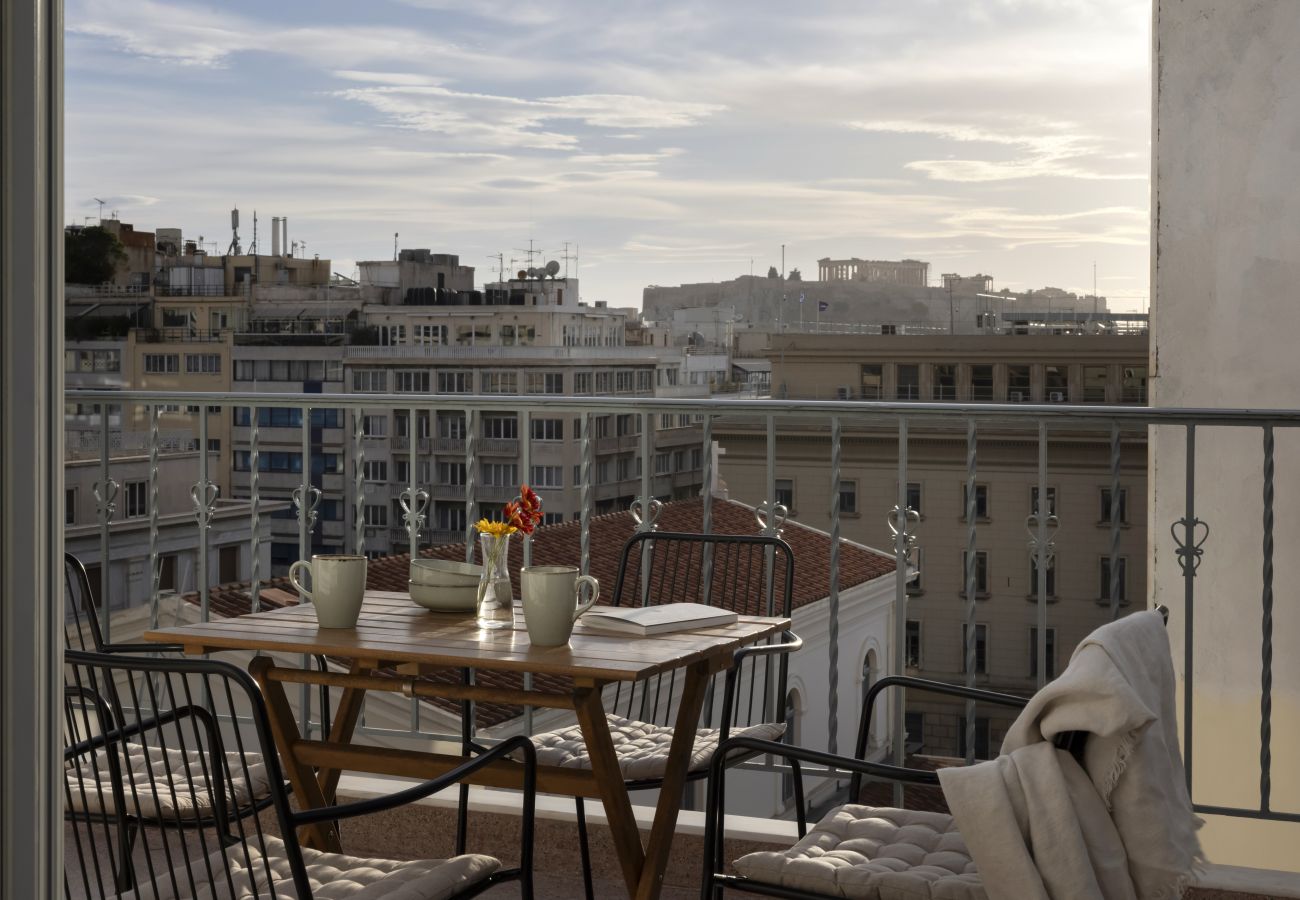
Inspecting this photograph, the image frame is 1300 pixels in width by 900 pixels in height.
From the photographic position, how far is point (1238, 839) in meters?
6.16

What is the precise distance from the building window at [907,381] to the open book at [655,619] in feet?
102

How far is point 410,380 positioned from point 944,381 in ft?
57.8

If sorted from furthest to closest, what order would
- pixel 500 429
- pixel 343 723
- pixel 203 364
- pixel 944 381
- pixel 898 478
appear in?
pixel 500 429, pixel 203 364, pixel 944 381, pixel 898 478, pixel 343 723

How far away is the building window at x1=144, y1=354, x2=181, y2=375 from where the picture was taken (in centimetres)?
3850

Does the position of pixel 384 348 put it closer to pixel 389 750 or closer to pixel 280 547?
pixel 280 547

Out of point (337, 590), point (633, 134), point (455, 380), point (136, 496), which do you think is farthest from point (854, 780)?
point (633, 134)

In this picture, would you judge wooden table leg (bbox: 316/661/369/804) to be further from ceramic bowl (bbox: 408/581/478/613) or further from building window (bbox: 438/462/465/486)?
building window (bbox: 438/462/465/486)

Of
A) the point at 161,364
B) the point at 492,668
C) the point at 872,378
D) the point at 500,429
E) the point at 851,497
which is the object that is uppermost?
the point at 161,364

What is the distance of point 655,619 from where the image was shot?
2621 millimetres

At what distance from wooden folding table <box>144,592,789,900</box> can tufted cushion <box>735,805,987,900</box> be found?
363 mm

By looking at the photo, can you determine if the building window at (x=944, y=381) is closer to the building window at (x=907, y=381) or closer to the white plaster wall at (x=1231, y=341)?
the building window at (x=907, y=381)

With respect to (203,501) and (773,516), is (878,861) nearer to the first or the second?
(773,516)

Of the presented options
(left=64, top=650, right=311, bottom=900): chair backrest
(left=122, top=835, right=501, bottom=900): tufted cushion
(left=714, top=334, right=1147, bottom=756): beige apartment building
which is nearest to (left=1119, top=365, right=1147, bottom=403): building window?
(left=714, top=334, right=1147, bottom=756): beige apartment building

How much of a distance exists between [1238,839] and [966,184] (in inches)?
1323
